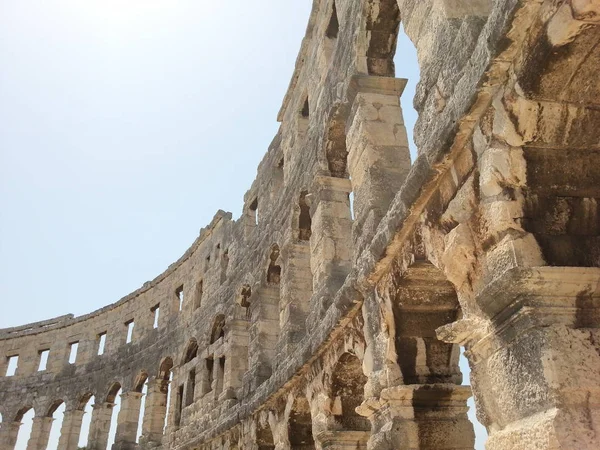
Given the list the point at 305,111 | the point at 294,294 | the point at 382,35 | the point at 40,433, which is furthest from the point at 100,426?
the point at 382,35

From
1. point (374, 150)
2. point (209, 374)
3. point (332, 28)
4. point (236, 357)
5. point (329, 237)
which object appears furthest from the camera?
point (209, 374)

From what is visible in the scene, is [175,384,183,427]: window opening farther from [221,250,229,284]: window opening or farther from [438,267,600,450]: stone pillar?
[438,267,600,450]: stone pillar

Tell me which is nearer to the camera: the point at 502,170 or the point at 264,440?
the point at 502,170

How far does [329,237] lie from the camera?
684 centimetres

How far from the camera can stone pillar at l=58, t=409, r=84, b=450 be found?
17.7 meters

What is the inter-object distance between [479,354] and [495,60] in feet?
4.89

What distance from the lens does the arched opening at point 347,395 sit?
5.71m

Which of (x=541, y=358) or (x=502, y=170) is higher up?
(x=502, y=170)

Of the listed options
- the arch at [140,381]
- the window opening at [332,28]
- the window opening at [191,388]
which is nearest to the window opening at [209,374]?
Answer: the window opening at [191,388]

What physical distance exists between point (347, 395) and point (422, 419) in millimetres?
1770

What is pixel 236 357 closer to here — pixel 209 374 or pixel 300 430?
pixel 209 374

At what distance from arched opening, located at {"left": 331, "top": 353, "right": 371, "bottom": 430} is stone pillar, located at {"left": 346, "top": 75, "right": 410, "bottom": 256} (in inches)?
50.7

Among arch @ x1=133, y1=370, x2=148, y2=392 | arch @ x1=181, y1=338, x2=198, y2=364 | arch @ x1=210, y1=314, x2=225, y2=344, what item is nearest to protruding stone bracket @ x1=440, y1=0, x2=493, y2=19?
arch @ x1=210, y1=314, x2=225, y2=344

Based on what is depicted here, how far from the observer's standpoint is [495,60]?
2779 mm
